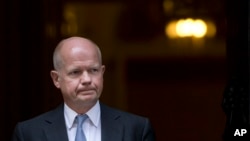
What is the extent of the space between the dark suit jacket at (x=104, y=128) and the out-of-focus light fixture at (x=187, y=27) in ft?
7.68

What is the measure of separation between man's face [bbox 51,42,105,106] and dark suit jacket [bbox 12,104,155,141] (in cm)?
19

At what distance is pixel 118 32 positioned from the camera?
8.29 meters

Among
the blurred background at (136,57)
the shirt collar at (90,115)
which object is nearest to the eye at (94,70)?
the shirt collar at (90,115)

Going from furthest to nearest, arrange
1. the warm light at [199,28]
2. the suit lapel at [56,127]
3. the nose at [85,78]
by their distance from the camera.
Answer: the warm light at [199,28]
the suit lapel at [56,127]
the nose at [85,78]

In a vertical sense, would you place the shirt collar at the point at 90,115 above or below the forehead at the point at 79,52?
below

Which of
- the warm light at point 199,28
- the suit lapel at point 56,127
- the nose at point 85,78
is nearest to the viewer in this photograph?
the nose at point 85,78

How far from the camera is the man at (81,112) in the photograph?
5785mm

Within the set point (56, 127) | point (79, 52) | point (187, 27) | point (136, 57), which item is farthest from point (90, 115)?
point (187, 27)

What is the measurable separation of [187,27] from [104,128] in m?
2.53

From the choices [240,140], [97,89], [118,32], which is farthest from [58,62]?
[118,32]

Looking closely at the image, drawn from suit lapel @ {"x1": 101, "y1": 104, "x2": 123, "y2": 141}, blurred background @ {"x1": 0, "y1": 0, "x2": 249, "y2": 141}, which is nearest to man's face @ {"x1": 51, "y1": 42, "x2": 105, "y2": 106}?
suit lapel @ {"x1": 101, "y1": 104, "x2": 123, "y2": 141}

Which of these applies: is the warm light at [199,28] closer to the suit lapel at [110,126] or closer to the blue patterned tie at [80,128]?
the suit lapel at [110,126]

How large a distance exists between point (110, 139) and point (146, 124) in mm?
274

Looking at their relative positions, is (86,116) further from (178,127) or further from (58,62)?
(178,127)
